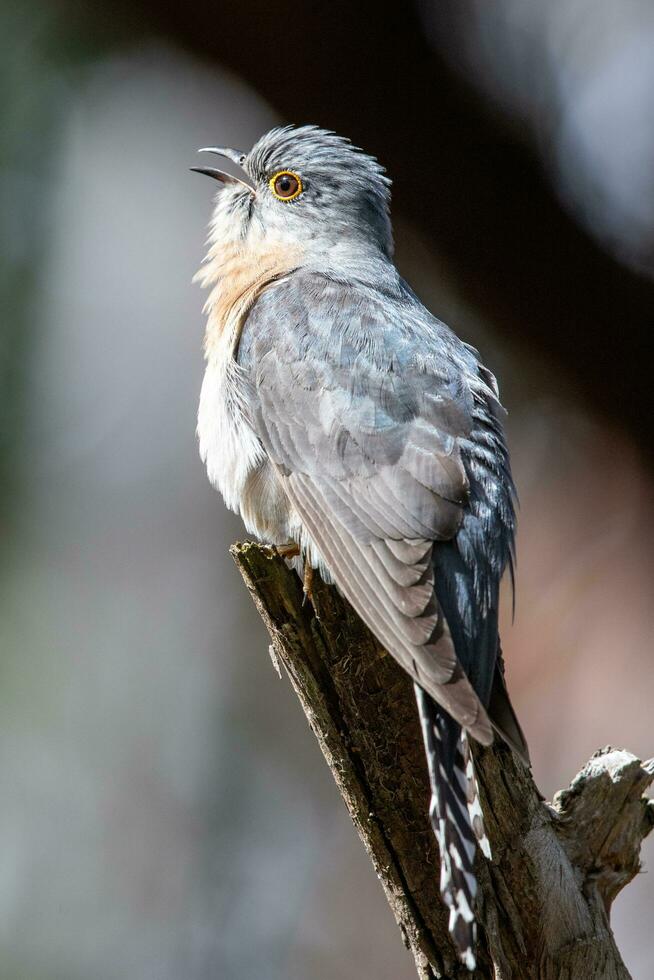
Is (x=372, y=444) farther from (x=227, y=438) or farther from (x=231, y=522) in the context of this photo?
(x=231, y=522)

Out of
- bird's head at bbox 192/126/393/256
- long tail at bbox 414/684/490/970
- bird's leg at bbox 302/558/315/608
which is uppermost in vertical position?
bird's head at bbox 192/126/393/256

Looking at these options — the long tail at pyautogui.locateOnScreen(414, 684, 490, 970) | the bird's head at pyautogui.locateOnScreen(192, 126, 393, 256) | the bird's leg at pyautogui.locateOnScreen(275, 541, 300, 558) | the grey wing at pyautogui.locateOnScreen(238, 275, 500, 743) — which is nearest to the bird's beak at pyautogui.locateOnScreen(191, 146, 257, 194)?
the bird's head at pyautogui.locateOnScreen(192, 126, 393, 256)

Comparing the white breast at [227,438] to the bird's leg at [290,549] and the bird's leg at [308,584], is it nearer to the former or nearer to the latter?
the bird's leg at [290,549]

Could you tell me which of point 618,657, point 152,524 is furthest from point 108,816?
point 618,657

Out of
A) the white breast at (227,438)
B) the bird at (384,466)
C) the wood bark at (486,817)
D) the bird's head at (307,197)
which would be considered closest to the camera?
the bird at (384,466)

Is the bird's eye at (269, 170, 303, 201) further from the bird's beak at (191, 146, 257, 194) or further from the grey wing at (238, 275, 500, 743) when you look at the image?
the grey wing at (238, 275, 500, 743)

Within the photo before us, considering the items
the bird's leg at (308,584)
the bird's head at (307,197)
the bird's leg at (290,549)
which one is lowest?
the bird's leg at (308,584)

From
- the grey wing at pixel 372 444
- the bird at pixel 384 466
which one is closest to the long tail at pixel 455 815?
the bird at pixel 384 466

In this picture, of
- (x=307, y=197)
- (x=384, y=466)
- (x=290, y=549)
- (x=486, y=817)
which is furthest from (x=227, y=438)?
(x=486, y=817)
